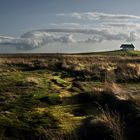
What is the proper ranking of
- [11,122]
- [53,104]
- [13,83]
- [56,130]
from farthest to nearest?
[13,83] < [53,104] < [11,122] < [56,130]

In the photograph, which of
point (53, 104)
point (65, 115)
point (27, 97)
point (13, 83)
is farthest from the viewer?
point (13, 83)

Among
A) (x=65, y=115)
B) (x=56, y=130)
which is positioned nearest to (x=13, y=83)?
(x=65, y=115)

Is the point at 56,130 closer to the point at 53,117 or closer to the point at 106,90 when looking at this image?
the point at 53,117

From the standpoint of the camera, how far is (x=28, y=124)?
14.8 m

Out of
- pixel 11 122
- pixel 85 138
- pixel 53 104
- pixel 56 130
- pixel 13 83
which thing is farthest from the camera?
pixel 13 83

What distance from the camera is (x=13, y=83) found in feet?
79.3

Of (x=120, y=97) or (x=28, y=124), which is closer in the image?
(x=28, y=124)

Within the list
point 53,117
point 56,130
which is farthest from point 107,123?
point 53,117

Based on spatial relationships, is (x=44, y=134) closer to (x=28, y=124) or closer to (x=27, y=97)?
(x=28, y=124)

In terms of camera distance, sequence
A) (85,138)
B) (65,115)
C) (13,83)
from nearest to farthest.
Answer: (85,138) < (65,115) < (13,83)

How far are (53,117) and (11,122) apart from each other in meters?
1.85

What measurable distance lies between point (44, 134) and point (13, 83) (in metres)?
11.2

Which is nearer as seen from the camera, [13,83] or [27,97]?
[27,97]

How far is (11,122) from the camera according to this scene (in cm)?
1516
